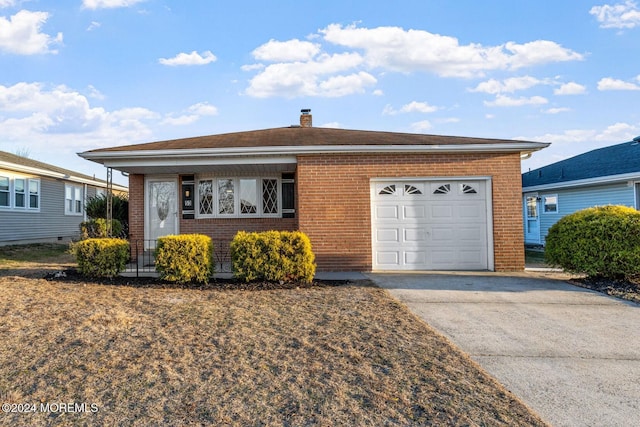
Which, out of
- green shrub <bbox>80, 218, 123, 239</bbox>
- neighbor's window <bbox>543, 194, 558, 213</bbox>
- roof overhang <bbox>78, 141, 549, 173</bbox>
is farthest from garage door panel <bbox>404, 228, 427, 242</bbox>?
neighbor's window <bbox>543, 194, 558, 213</bbox>

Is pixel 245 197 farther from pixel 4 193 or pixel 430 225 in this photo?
pixel 4 193

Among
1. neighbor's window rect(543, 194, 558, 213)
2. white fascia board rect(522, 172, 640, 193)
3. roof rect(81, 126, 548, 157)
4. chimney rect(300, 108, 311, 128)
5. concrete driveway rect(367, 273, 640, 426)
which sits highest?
chimney rect(300, 108, 311, 128)

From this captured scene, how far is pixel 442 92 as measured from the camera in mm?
13523

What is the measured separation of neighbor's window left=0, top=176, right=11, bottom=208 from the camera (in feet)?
50.5

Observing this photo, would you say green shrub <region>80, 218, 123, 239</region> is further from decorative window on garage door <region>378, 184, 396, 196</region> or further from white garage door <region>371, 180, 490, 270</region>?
decorative window on garage door <region>378, 184, 396, 196</region>

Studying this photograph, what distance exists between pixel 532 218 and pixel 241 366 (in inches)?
741

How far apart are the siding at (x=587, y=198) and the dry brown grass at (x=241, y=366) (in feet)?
37.5

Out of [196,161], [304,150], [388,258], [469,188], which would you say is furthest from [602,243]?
[196,161]

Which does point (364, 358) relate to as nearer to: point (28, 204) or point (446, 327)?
point (446, 327)

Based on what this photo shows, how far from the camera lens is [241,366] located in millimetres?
3635

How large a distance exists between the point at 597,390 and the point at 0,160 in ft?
61.8

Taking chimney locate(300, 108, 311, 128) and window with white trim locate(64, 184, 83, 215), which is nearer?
chimney locate(300, 108, 311, 128)

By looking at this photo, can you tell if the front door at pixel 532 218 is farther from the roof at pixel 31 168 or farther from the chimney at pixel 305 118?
the roof at pixel 31 168

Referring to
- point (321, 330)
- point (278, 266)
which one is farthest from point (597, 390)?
point (278, 266)
